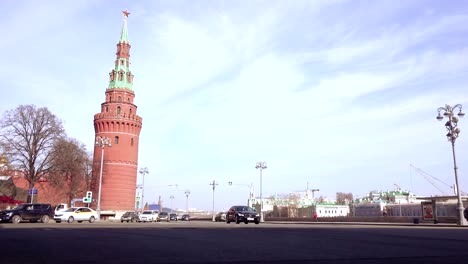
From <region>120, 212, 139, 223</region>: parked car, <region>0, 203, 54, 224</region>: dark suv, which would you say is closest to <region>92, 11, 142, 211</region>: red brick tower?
<region>120, 212, 139, 223</region>: parked car

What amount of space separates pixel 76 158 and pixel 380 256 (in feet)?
179

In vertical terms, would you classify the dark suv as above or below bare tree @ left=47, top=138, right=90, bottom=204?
below

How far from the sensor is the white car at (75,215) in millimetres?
37094

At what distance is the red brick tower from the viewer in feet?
235

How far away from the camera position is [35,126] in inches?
2044

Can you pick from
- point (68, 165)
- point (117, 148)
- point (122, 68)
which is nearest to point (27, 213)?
point (68, 165)

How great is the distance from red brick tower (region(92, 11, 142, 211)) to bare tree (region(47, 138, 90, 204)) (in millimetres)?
7794

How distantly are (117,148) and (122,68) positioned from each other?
17.1 metres

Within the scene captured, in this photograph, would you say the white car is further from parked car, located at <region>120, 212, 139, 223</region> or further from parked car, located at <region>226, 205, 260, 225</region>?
parked car, located at <region>120, 212, 139, 223</region>

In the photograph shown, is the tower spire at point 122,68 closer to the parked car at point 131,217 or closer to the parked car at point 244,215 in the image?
the parked car at point 131,217

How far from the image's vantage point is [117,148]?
2854 inches

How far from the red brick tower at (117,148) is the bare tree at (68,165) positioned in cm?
779

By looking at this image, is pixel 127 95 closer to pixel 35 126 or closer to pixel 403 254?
pixel 35 126

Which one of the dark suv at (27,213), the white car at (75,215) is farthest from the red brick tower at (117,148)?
the dark suv at (27,213)
